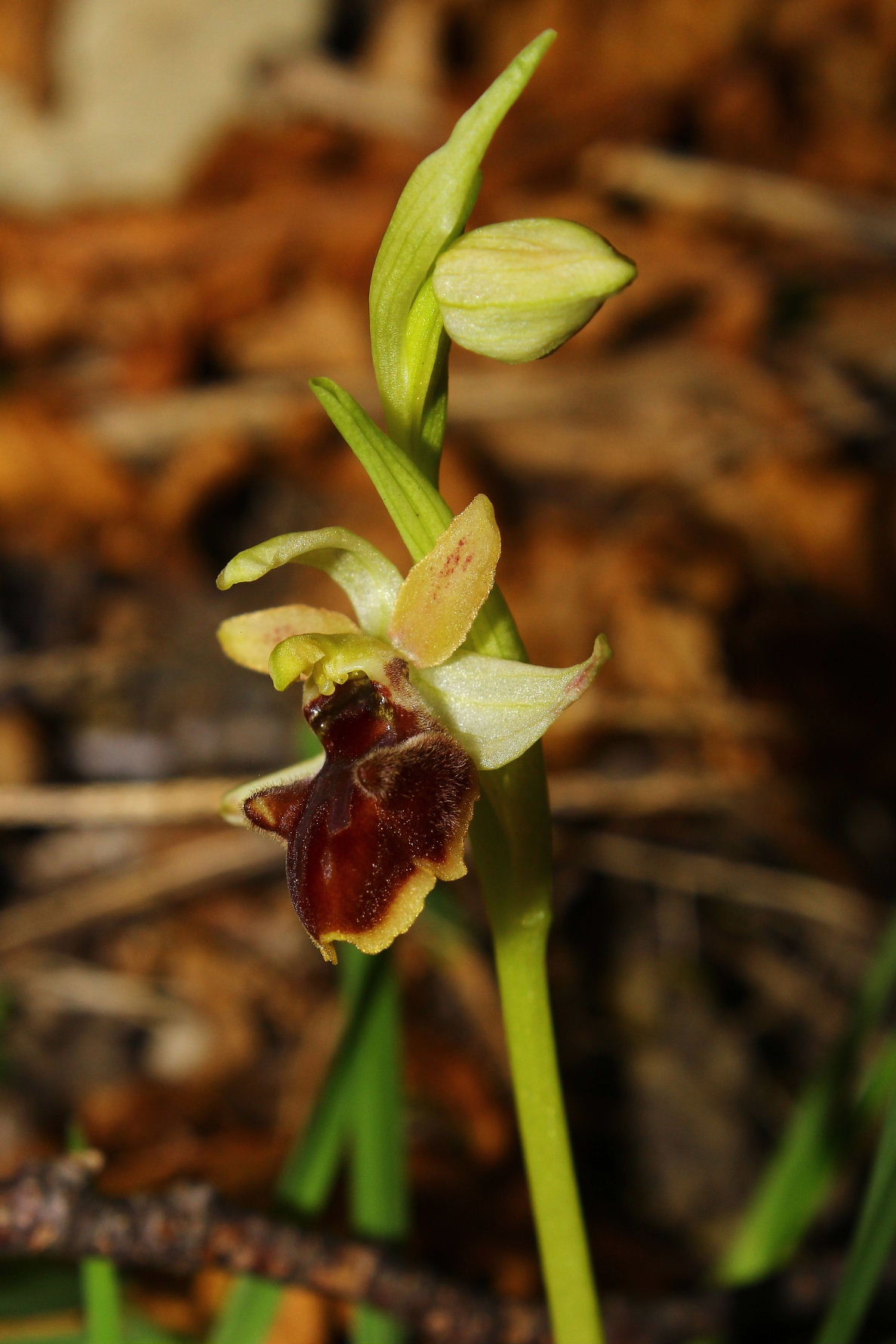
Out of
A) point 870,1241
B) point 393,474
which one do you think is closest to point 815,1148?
point 870,1241

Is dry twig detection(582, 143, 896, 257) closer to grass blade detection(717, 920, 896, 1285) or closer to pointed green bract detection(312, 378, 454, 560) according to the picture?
grass blade detection(717, 920, 896, 1285)

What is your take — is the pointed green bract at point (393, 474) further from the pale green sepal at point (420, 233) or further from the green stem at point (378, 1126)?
the green stem at point (378, 1126)

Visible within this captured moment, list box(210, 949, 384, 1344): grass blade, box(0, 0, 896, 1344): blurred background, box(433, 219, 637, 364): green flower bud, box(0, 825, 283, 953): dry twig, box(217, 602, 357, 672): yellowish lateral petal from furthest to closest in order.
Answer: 1. box(0, 825, 283, 953): dry twig
2. box(0, 0, 896, 1344): blurred background
3. box(210, 949, 384, 1344): grass blade
4. box(217, 602, 357, 672): yellowish lateral petal
5. box(433, 219, 637, 364): green flower bud

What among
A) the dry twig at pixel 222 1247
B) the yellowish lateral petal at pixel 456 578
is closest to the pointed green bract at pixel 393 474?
the yellowish lateral petal at pixel 456 578

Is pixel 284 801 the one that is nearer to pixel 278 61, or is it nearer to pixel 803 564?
pixel 803 564

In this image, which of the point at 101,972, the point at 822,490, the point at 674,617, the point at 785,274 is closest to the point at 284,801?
the point at 101,972

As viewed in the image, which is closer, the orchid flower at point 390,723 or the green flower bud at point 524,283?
the green flower bud at point 524,283

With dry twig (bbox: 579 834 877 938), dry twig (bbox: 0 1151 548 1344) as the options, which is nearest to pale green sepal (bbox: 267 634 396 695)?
dry twig (bbox: 0 1151 548 1344)
